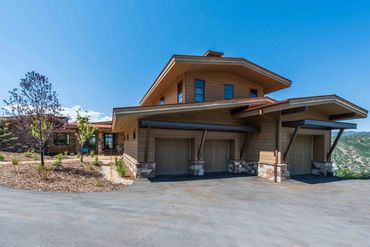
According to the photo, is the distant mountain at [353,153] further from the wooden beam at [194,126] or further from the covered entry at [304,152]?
the wooden beam at [194,126]

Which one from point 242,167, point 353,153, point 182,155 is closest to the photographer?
point 182,155

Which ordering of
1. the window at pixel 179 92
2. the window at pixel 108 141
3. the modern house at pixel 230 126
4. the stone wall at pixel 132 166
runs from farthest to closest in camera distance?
the window at pixel 108 141, the window at pixel 179 92, the stone wall at pixel 132 166, the modern house at pixel 230 126

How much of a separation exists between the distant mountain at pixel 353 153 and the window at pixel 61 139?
34.2 meters

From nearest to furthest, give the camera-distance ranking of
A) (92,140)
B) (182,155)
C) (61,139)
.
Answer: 1. (182,155)
2. (61,139)
3. (92,140)

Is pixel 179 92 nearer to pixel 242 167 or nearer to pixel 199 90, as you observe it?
pixel 199 90

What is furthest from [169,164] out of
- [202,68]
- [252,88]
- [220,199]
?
[252,88]

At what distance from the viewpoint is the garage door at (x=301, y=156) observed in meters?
11.7

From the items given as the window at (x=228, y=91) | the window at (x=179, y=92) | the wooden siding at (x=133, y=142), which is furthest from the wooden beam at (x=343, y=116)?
the wooden siding at (x=133, y=142)

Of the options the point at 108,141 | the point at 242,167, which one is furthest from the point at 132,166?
the point at 108,141

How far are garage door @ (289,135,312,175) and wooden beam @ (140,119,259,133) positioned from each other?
9.32 feet

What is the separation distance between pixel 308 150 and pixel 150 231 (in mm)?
11905

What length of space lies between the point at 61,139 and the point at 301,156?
891 inches

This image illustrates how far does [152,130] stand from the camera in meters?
9.71

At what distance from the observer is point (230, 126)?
1076cm
